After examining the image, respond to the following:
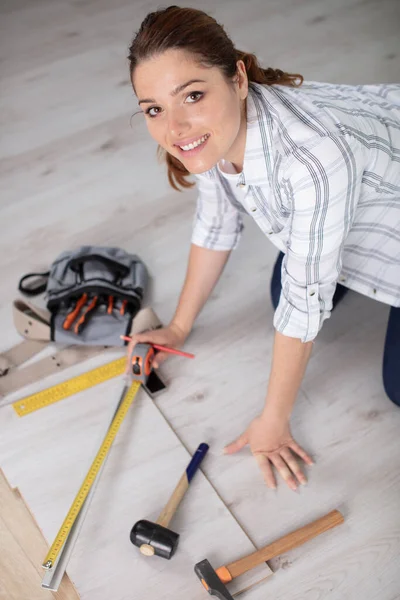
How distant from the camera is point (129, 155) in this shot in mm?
3121

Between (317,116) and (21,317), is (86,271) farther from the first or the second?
(317,116)

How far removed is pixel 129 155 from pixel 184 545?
193 centimetres

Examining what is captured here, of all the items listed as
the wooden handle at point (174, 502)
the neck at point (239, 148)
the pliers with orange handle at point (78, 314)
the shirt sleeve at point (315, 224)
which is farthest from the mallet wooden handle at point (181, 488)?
the neck at point (239, 148)

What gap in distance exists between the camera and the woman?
4.71 feet

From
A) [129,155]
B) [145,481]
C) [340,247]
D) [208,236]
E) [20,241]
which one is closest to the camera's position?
[340,247]

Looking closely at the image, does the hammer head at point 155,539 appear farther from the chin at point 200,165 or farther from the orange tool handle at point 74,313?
the chin at point 200,165

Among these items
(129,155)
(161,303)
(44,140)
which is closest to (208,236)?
(161,303)

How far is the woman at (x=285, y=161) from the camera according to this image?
144 cm

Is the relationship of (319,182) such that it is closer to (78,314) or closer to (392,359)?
(392,359)

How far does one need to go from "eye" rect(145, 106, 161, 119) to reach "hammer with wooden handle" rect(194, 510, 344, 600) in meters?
1.14

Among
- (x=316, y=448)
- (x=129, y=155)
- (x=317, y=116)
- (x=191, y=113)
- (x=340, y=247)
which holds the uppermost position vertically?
(x=191, y=113)

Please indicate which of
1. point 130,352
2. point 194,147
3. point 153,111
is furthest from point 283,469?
point 153,111

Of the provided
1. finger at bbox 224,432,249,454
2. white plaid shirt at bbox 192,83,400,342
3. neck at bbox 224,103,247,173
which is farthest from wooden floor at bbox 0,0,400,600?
neck at bbox 224,103,247,173

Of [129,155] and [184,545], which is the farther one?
[129,155]
